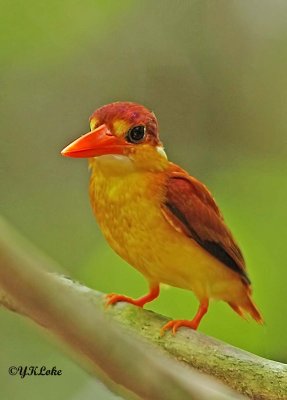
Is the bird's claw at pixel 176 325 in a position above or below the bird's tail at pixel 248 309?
below

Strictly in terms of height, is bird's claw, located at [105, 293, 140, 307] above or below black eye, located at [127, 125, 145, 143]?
below

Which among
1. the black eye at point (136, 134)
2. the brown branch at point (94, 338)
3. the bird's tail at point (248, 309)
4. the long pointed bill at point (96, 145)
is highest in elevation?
the black eye at point (136, 134)

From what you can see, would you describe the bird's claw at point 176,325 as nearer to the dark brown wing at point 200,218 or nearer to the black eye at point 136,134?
the dark brown wing at point 200,218

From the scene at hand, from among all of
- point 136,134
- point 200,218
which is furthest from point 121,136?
point 200,218

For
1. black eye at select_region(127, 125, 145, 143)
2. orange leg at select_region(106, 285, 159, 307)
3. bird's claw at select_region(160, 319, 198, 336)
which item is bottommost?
bird's claw at select_region(160, 319, 198, 336)

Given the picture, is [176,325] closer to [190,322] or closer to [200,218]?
[190,322]

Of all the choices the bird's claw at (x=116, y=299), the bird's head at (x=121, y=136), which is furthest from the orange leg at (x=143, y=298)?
Result: the bird's head at (x=121, y=136)

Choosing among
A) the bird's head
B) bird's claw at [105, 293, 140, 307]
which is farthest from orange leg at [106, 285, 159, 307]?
the bird's head

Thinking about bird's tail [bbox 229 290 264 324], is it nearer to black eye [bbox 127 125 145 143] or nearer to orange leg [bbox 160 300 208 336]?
orange leg [bbox 160 300 208 336]
